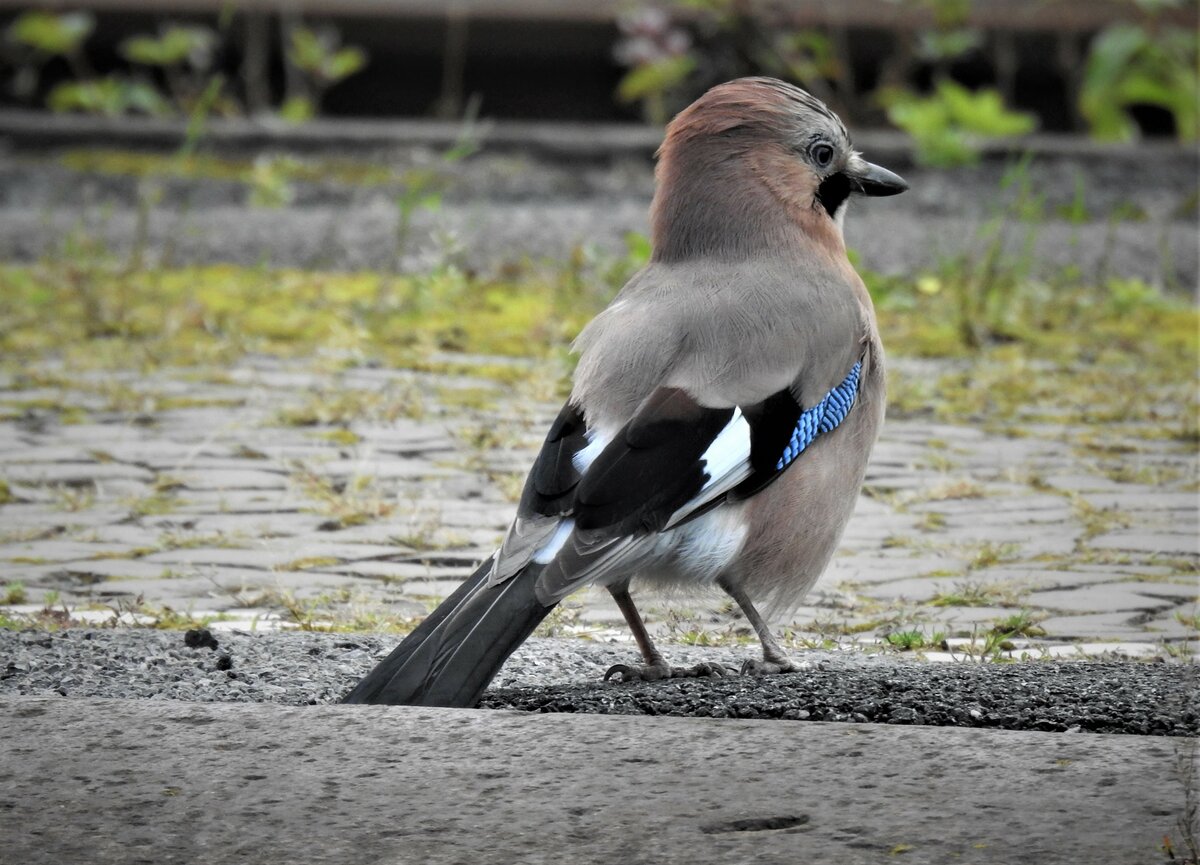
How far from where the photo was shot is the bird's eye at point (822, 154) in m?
4.33

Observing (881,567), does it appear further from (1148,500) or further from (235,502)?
(235,502)

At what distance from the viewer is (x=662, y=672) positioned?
11.7 ft

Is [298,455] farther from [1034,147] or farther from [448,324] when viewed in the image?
[1034,147]

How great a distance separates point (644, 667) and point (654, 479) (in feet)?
1.26

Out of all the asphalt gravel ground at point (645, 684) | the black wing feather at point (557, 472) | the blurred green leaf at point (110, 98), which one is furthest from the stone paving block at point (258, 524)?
the blurred green leaf at point (110, 98)

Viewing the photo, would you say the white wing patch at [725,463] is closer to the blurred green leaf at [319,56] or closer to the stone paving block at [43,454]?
the stone paving block at [43,454]

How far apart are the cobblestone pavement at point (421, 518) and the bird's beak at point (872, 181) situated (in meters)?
0.91

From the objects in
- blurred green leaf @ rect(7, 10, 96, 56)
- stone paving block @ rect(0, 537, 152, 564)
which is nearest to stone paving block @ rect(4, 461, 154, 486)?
stone paving block @ rect(0, 537, 152, 564)

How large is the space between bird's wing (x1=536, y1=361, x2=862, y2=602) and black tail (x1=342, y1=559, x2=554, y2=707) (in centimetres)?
6

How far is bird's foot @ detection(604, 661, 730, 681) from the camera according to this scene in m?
3.55

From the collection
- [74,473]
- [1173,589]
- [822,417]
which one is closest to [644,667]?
[822,417]

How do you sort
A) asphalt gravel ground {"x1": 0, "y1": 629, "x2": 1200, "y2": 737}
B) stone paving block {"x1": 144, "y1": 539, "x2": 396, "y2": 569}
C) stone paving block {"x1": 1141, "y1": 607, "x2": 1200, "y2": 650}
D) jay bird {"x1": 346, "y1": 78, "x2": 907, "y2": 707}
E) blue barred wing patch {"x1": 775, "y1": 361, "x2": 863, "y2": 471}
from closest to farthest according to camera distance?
asphalt gravel ground {"x1": 0, "y1": 629, "x2": 1200, "y2": 737}, jay bird {"x1": 346, "y1": 78, "x2": 907, "y2": 707}, blue barred wing patch {"x1": 775, "y1": 361, "x2": 863, "y2": 471}, stone paving block {"x1": 1141, "y1": 607, "x2": 1200, "y2": 650}, stone paving block {"x1": 144, "y1": 539, "x2": 396, "y2": 569}

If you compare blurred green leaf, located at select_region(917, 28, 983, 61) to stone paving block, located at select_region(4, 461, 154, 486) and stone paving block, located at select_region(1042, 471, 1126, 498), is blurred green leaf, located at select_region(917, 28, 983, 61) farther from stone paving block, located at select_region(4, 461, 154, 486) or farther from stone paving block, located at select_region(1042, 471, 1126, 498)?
stone paving block, located at select_region(4, 461, 154, 486)

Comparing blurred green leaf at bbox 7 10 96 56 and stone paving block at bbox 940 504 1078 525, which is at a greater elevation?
blurred green leaf at bbox 7 10 96 56
